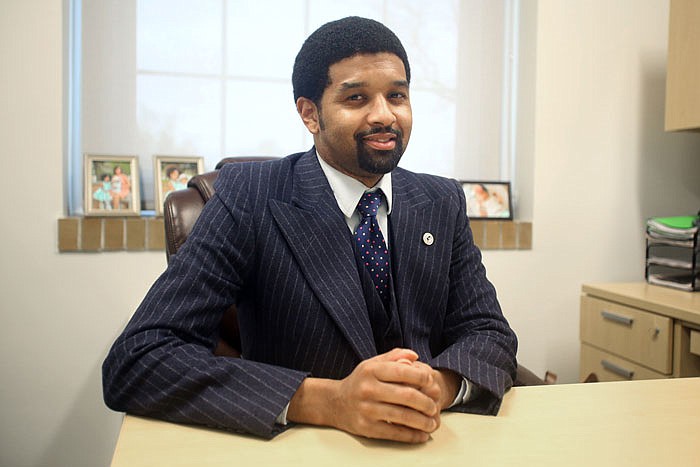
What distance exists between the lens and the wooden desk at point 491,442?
633mm

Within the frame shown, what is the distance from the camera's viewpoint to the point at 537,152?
2377mm

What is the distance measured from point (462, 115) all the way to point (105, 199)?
147 cm

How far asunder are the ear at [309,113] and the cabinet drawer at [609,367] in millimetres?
1504

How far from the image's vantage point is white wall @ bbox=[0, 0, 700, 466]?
193cm

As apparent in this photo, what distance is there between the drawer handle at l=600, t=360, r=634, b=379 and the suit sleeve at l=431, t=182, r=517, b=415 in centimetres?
116

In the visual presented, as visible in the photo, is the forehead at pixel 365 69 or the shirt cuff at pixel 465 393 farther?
the forehead at pixel 365 69

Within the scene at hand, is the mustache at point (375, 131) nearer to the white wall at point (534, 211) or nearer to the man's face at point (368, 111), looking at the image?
the man's face at point (368, 111)

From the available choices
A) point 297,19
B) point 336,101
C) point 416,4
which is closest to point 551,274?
point 416,4

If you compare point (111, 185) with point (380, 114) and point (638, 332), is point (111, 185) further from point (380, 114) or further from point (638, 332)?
point (638, 332)

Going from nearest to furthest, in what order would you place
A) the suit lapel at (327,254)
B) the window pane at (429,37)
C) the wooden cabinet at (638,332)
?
the suit lapel at (327,254)
the wooden cabinet at (638,332)
the window pane at (429,37)

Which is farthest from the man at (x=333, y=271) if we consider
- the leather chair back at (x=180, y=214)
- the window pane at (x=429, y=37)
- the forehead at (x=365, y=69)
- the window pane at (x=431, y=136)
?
the window pane at (x=429, y=37)

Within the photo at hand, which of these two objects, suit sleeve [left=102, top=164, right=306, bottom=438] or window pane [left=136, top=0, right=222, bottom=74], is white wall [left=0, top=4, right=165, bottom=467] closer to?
window pane [left=136, top=0, right=222, bottom=74]

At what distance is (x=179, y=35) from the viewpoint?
2.18m

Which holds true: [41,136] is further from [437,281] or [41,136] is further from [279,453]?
[279,453]
